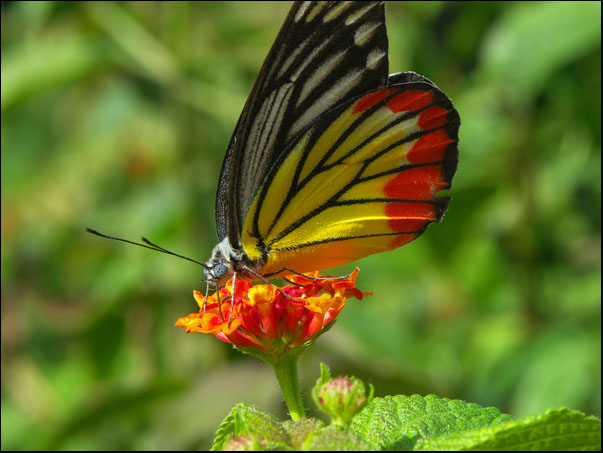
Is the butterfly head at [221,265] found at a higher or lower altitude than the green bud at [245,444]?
higher

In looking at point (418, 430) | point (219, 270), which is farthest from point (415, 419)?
point (219, 270)

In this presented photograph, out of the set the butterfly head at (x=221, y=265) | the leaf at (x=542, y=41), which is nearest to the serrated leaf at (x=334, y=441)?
the butterfly head at (x=221, y=265)

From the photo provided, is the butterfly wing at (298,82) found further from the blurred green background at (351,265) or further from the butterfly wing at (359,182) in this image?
the blurred green background at (351,265)

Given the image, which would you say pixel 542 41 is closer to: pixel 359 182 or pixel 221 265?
pixel 359 182

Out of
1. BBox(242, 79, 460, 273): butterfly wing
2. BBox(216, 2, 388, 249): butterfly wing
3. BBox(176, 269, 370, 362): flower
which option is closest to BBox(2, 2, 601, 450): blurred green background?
BBox(242, 79, 460, 273): butterfly wing

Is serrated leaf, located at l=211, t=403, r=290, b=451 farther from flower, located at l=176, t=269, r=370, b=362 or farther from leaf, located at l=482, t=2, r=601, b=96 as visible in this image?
leaf, located at l=482, t=2, r=601, b=96

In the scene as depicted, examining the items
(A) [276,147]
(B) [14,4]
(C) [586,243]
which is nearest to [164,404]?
(A) [276,147]
